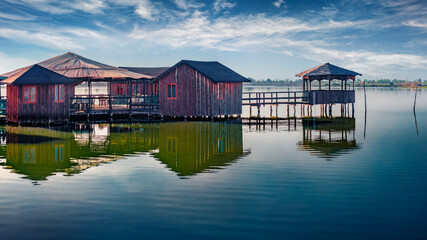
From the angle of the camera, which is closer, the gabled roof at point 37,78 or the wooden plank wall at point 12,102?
the gabled roof at point 37,78

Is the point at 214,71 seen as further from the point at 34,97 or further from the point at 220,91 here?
the point at 34,97

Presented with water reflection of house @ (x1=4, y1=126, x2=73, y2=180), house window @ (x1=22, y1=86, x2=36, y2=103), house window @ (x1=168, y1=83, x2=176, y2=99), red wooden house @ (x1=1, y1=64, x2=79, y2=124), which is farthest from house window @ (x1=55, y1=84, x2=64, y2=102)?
house window @ (x1=168, y1=83, x2=176, y2=99)

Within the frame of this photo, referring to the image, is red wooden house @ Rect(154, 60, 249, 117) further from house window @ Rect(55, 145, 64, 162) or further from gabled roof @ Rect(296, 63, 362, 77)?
house window @ Rect(55, 145, 64, 162)

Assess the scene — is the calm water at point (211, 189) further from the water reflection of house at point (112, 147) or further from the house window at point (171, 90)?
the house window at point (171, 90)

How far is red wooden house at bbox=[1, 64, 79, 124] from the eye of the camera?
33.9 m

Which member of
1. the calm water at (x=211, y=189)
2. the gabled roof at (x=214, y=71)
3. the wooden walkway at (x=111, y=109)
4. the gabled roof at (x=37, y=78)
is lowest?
the calm water at (x=211, y=189)

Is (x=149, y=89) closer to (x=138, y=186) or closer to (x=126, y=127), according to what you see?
(x=126, y=127)

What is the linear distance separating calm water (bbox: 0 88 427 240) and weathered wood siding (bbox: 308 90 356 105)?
71.2ft

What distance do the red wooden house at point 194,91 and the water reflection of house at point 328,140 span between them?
8.05 meters

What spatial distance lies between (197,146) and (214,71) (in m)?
18.9

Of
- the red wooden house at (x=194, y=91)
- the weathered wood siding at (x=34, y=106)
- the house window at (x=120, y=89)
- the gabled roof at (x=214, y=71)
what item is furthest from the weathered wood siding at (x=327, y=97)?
the weathered wood siding at (x=34, y=106)

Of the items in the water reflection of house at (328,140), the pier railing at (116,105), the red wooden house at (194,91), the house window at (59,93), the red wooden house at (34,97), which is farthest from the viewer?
the red wooden house at (194,91)

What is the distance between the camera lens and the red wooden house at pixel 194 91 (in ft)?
132

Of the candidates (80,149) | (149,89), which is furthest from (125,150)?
(149,89)
